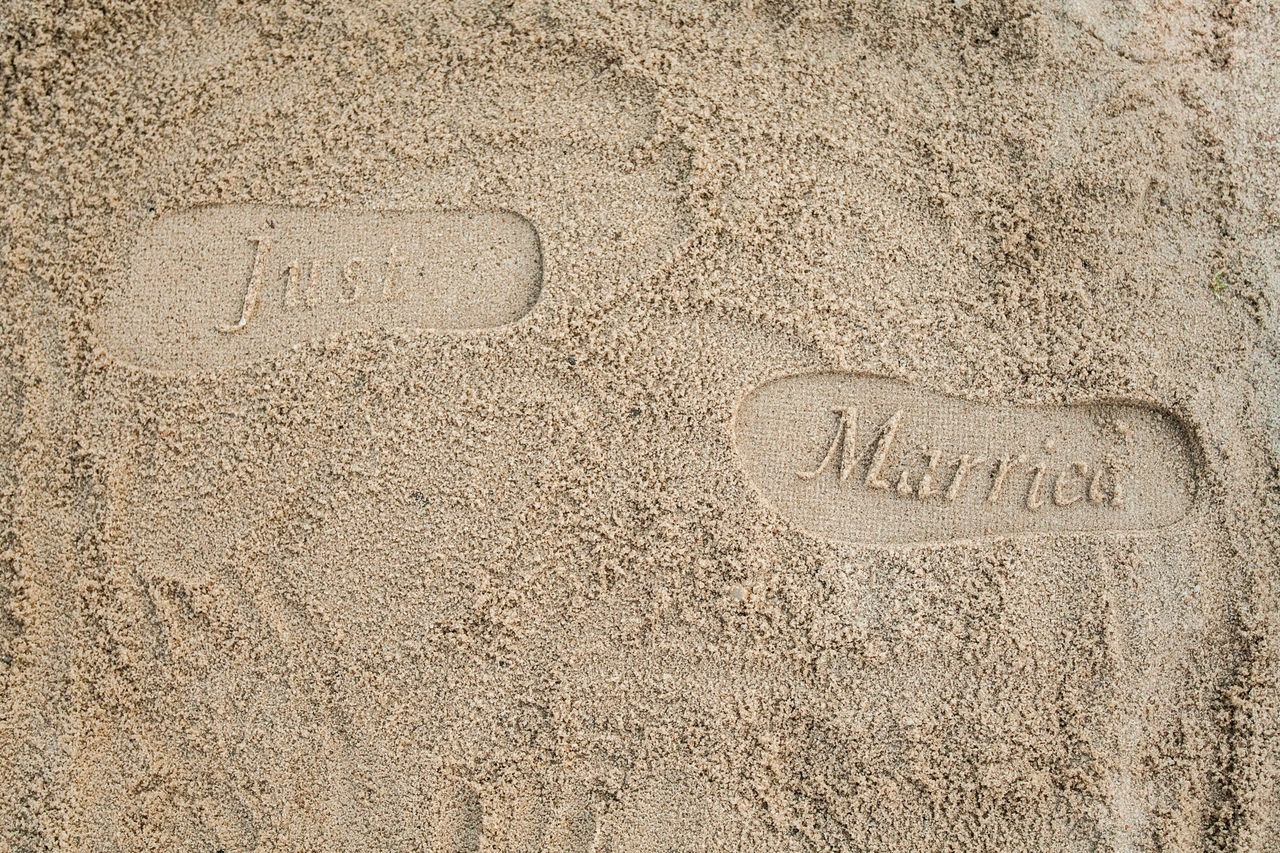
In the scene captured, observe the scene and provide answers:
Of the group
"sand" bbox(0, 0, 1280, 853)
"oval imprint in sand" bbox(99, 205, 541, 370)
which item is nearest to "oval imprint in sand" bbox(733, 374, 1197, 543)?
"sand" bbox(0, 0, 1280, 853)

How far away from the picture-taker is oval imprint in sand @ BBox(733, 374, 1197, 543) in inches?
65.5

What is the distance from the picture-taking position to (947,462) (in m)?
1.68

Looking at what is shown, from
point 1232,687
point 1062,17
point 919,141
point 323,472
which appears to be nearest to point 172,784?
point 323,472

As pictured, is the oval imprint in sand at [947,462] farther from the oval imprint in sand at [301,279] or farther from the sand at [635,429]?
the oval imprint in sand at [301,279]

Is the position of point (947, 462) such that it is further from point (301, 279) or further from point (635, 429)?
point (301, 279)

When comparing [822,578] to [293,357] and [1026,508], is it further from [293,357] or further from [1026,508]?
[293,357]

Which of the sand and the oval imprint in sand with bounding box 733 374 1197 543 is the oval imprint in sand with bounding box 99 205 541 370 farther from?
the oval imprint in sand with bounding box 733 374 1197 543

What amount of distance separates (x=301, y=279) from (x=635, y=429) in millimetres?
721

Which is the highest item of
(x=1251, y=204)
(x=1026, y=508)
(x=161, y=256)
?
(x=1251, y=204)

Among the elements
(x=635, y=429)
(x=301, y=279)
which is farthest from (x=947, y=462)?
(x=301, y=279)

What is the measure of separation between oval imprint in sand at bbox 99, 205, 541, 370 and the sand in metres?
0.01

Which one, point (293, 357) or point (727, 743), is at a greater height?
point (293, 357)

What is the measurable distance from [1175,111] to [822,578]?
116 centimetres

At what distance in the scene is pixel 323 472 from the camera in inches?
64.3
